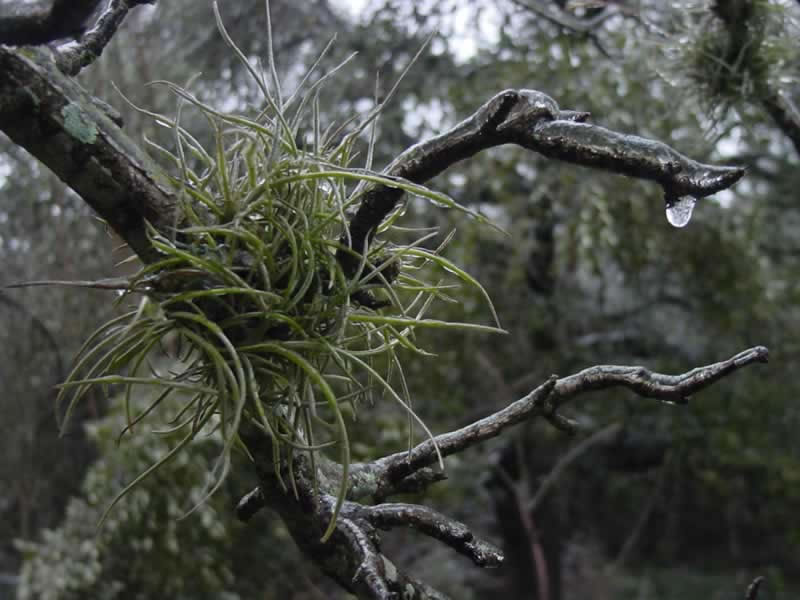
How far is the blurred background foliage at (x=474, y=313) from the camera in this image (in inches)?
113

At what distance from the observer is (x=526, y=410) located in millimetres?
798

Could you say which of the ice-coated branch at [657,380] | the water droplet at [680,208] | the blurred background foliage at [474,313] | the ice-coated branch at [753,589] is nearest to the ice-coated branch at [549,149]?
the water droplet at [680,208]

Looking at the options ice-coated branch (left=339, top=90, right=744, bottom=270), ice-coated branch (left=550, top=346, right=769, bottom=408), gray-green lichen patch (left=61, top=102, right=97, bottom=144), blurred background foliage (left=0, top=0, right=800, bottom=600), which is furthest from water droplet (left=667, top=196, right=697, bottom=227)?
blurred background foliage (left=0, top=0, right=800, bottom=600)

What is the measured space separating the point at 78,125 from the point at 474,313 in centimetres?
269

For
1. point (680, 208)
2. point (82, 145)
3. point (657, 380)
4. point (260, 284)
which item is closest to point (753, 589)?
point (657, 380)

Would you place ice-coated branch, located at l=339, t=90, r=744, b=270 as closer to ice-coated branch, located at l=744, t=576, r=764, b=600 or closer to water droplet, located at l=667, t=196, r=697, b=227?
water droplet, located at l=667, t=196, r=697, b=227

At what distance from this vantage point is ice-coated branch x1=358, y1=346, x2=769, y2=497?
71cm

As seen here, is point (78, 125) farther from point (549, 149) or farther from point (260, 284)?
point (549, 149)

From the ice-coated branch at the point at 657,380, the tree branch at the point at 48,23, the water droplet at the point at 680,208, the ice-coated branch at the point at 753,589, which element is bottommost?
the tree branch at the point at 48,23

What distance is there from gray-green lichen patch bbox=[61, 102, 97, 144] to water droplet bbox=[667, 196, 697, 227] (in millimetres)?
424

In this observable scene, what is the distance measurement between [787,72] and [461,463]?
2.00 metres

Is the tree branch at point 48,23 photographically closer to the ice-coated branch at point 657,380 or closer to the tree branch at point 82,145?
the tree branch at point 82,145

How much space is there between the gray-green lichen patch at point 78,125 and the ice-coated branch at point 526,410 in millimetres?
366

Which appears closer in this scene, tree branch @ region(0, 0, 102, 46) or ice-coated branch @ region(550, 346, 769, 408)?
tree branch @ region(0, 0, 102, 46)
